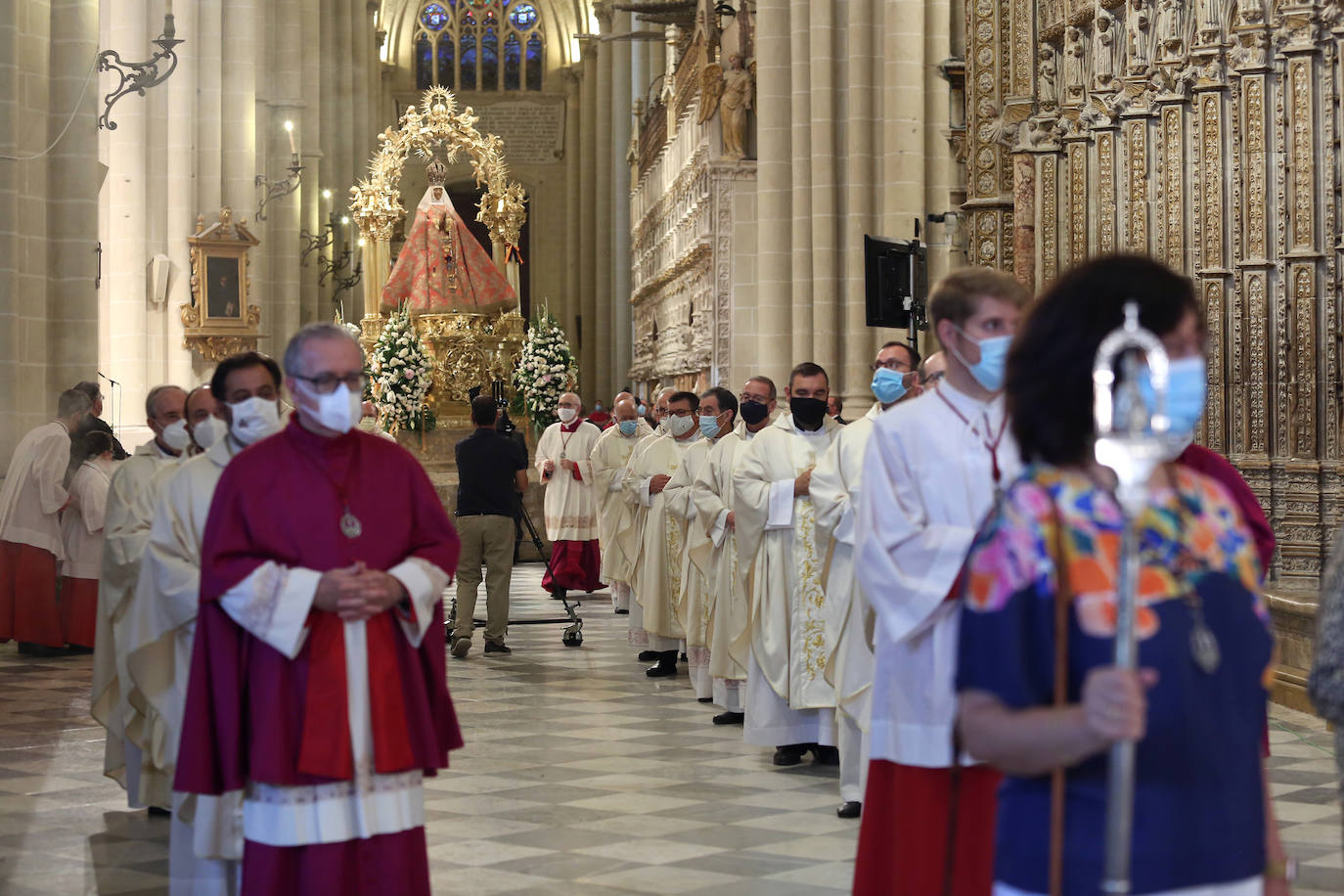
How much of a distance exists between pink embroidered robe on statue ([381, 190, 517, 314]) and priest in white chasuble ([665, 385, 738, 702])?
497 inches

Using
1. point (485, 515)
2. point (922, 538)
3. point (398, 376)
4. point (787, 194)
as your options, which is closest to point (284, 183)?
point (398, 376)

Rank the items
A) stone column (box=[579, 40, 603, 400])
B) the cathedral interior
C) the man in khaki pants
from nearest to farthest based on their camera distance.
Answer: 1. the cathedral interior
2. the man in khaki pants
3. stone column (box=[579, 40, 603, 400])

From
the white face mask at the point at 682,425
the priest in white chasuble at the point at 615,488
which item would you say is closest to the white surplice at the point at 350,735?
the white face mask at the point at 682,425

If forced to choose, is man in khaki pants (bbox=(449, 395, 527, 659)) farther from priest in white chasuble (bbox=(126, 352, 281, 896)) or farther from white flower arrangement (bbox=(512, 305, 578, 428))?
white flower arrangement (bbox=(512, 305, 578, 428))

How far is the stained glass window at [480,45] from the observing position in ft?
158

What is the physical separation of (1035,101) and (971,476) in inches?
396

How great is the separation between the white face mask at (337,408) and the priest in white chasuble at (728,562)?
4.76m

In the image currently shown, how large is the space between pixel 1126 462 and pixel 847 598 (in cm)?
559

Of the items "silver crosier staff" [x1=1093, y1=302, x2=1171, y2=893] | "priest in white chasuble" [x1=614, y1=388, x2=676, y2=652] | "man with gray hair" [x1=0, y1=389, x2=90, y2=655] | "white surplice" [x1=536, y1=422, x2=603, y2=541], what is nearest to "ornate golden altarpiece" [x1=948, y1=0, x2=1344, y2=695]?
"priest in white chasuble" [x1=614, y1=388, x2=676, y2=652]

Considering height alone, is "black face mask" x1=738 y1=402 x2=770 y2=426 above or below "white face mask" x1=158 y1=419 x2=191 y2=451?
above

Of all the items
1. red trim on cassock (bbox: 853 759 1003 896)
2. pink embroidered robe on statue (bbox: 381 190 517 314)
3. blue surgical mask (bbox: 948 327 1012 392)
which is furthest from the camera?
pink embroidered robe on statue (bbox: 381 190 517 314)

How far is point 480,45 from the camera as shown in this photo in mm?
48406

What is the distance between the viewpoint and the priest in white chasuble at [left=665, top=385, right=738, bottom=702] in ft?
33.9

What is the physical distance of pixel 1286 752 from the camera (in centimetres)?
810
